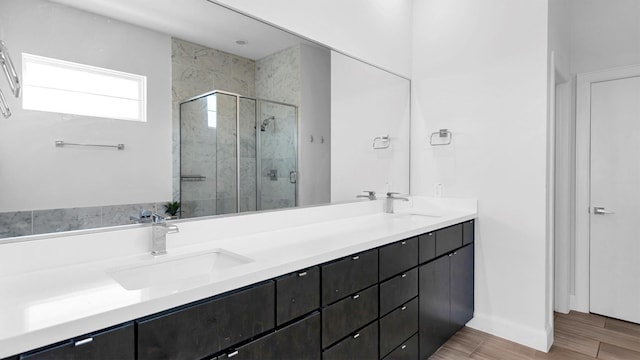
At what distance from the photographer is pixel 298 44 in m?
2.19

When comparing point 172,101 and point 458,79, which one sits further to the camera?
point 458,79

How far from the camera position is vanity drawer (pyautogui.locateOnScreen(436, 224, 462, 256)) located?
238cm

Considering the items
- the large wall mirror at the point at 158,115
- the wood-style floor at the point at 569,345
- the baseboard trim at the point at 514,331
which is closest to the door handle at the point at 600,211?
the wood-style floor at the point at 569,345

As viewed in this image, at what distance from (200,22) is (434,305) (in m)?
2.22

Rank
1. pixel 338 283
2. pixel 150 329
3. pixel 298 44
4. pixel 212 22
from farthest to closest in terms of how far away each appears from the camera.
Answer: pixel 298 44
pixel 212 22
pixel 338 283
pixel 150 329

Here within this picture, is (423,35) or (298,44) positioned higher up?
(423,35)

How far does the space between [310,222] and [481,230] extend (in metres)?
1.55

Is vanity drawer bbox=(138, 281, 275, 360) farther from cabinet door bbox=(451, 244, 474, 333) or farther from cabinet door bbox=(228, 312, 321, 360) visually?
cabinet door bbox=(451, 244, 474, 333)

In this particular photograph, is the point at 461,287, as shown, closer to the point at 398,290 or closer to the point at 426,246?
the point at 426,246

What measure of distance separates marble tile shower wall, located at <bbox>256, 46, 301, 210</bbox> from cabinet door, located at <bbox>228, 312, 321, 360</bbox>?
2.54ft

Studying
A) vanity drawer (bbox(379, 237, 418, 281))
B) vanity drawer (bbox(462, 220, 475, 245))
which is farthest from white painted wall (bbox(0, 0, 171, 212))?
vanity drawer (bbox(462, 220, 475, 245))

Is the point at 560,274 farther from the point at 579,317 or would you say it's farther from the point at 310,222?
the point at 310,222

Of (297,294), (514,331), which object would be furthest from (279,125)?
(514,331)

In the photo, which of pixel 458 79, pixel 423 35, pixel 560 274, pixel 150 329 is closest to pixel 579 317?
pixel 560 274
